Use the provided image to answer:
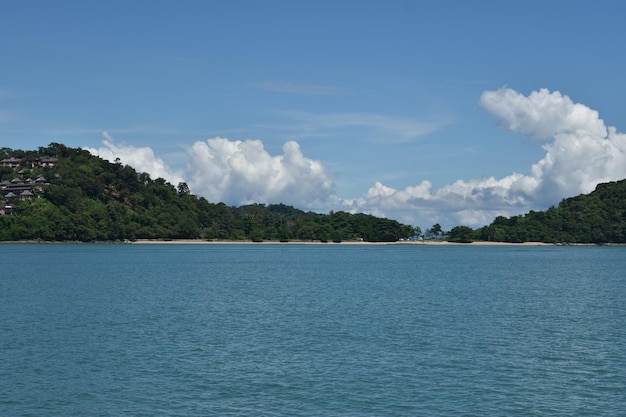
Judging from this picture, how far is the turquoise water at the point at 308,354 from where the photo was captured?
32.5 metres

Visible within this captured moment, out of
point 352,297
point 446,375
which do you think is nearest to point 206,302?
point 352,297

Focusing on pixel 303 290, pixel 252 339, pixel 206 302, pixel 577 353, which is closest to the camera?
pixel 577 353

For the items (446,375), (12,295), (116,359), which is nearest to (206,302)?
(12,295)

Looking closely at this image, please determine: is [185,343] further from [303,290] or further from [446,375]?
[303,290]

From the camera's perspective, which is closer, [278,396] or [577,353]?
[278,396]

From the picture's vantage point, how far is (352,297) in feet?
269

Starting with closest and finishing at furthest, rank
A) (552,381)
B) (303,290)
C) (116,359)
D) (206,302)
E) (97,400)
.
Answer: (97,400) → (552,381) → (116,359) → (206,302) → (303,290)

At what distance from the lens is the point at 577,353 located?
44.8 meters

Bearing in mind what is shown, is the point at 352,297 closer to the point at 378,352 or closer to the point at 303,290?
the point at 303,290

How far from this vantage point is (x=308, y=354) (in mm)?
44062

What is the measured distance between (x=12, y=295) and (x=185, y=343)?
134 ft

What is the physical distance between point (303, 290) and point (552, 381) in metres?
56.1

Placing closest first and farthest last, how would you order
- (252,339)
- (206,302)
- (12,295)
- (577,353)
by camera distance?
(577,353)
(252,339)
(206,302)
(12,295)

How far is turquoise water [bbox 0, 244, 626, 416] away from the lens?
3253 cm
